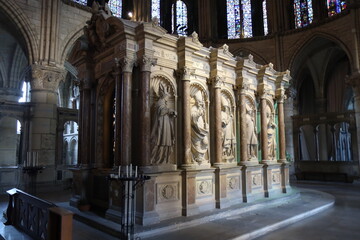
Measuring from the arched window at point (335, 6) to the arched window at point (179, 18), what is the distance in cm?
886

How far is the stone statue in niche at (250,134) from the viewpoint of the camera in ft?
25.6

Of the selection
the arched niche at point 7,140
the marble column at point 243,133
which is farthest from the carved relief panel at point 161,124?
the arched niche at point 7,140

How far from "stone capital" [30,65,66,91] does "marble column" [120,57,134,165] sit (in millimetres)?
7770

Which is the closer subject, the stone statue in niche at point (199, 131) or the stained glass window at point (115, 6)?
the stone statue in niche at point (199, 131)

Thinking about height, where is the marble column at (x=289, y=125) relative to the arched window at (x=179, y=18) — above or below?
below

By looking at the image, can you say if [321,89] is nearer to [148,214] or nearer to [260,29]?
[260,29]

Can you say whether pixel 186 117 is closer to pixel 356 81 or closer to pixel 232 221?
pixel 232 221

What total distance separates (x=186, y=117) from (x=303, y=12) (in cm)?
1525

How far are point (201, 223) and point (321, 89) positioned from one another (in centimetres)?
1736

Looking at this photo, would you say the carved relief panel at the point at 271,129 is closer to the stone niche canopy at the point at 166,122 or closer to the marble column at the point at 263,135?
the marble column at the point at 263,135

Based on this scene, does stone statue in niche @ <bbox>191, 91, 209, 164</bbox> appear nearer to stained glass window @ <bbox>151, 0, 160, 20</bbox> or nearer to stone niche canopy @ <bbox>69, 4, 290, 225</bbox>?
stone niche canopy @ <bbox>69, 4, 290, 225</bbox>

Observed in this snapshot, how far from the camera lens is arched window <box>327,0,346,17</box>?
15.8 m

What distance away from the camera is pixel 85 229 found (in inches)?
201

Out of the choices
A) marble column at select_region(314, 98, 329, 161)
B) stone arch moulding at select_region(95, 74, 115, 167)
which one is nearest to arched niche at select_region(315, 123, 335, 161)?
marble column at select_region(314, 98, 329, 161)
